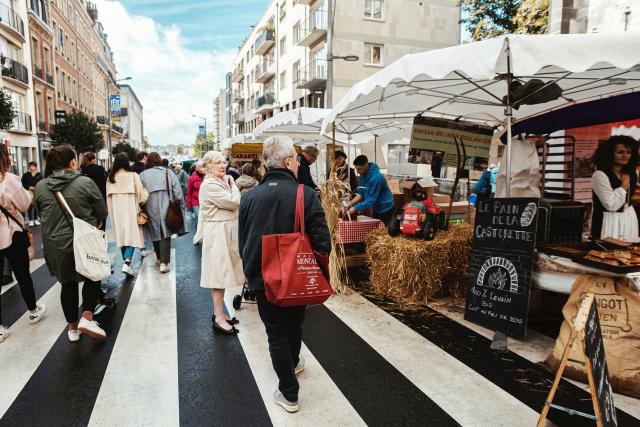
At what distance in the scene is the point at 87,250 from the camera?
4.11 metres

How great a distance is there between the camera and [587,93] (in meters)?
5.39

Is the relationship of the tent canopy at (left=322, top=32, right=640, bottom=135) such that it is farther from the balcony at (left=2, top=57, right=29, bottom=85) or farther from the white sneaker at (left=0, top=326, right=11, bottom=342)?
the balcony at (left=2, top=57, right=29, bottom=85)

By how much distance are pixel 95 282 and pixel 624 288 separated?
4.66 meters

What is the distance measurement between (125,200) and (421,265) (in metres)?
4.39

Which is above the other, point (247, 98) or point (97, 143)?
point (247, 98)

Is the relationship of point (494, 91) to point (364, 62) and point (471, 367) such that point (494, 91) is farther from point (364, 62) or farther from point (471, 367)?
point (364, 62)

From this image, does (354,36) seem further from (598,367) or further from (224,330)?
(598,367)

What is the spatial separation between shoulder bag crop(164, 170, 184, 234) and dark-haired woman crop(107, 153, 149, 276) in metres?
0.36

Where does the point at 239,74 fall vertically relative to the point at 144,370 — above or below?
above

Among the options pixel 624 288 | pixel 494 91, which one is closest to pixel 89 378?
pixel 624 288

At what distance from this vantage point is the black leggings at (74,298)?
4215 mm

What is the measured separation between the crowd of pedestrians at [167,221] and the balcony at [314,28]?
870 inches

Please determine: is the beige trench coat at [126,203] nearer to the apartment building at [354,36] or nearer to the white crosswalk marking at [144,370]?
the white crosswalk marking at [144,370]

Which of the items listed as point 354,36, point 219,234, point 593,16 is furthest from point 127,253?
point 354,36
